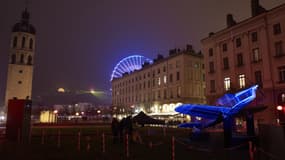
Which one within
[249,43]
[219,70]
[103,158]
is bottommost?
[103,158]

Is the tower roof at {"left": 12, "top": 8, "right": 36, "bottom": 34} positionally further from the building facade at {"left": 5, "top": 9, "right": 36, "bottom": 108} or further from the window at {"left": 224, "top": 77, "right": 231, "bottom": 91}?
the window at {"left": 224, "top": 77, "right": 231, "bottom": 91}

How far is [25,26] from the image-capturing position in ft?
260

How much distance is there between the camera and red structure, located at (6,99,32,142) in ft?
81.3

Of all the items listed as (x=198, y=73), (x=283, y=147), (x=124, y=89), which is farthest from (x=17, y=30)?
(x=283, y=147)

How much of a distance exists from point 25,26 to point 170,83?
166 ft

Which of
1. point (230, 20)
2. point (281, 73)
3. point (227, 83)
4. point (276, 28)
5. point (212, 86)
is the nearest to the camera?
point (281, 73)

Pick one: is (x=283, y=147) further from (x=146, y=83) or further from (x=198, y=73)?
(x=146, y=83)

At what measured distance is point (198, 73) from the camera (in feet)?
227

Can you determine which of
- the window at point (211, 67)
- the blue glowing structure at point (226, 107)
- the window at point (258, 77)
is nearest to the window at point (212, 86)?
the window at point (211, 67)

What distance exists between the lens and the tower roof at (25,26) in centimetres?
7745

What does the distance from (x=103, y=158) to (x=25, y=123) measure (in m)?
14.4

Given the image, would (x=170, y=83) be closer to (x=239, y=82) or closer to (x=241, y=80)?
(x=239, y=82)

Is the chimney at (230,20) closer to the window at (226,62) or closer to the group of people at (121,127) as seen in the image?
the window at (226,62)

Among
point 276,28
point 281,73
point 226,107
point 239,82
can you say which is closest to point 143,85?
point 239,82
